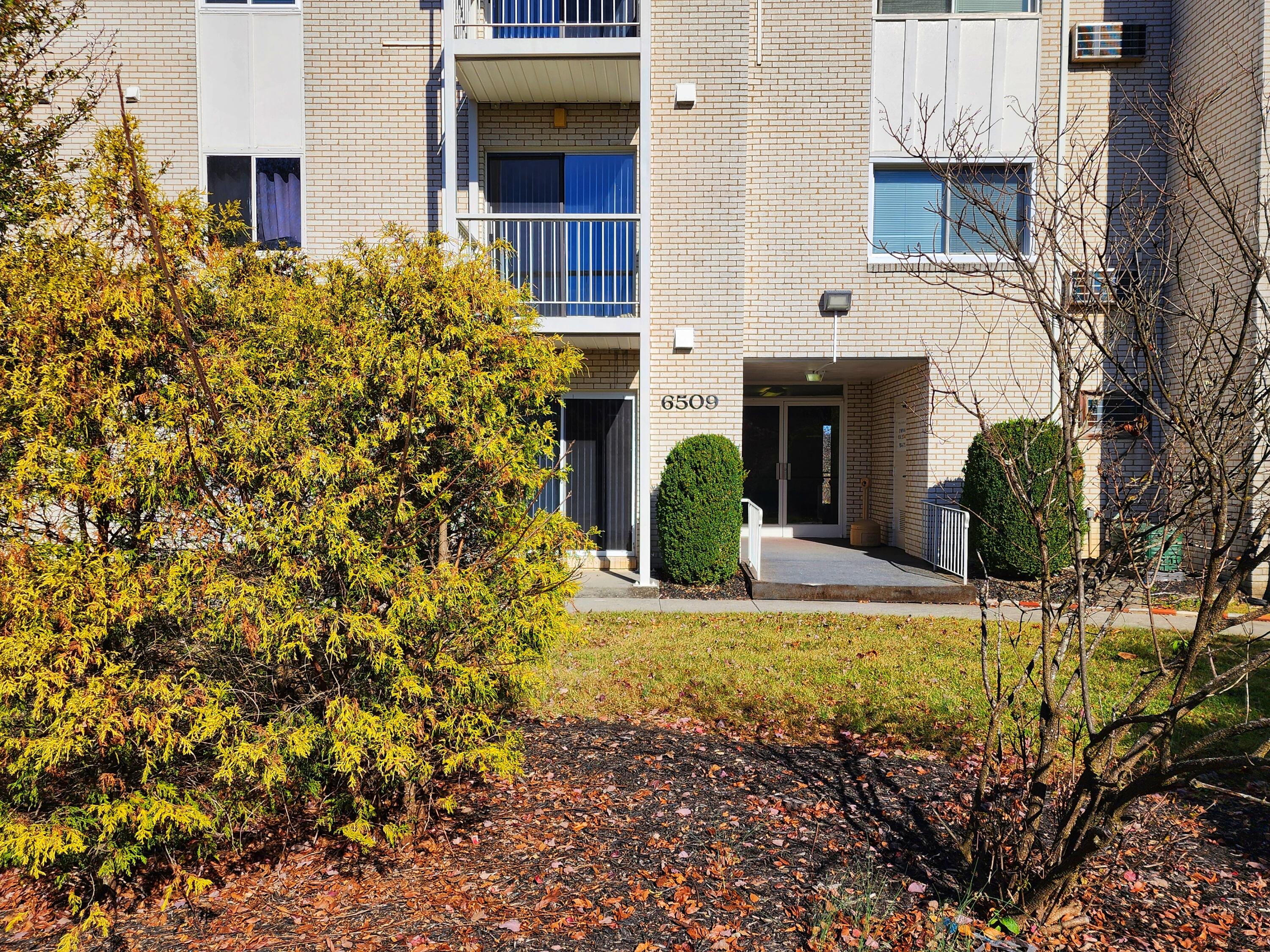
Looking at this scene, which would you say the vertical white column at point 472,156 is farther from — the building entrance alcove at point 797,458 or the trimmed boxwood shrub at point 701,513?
the building entrance alcove at point 797,458

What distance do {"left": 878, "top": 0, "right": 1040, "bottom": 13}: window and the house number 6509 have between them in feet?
21.1

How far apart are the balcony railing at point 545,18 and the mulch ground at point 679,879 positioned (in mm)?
9887

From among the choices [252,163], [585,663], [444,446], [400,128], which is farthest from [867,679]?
[252,163]

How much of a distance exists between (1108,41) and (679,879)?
13297 millimetres

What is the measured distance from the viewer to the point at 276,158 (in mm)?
10922

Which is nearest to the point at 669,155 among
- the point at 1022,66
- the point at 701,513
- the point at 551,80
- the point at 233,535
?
the point at 551,80

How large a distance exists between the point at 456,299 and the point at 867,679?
174 inches

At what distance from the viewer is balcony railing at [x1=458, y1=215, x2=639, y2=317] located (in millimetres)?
10438

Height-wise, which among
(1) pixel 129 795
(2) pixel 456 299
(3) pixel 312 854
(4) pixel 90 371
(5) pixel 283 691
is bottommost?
(3) pixel 312 854

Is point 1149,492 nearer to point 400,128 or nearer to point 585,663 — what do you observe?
point 585,663

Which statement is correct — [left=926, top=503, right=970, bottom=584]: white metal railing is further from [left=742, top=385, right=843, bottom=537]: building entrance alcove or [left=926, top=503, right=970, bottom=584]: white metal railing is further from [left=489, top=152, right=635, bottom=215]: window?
[left=489, top=152, right=635, bottom=215]: window

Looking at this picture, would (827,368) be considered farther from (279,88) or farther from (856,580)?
Answer: (279,88)

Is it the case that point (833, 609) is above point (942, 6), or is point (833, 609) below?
below

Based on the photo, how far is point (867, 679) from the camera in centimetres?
596
